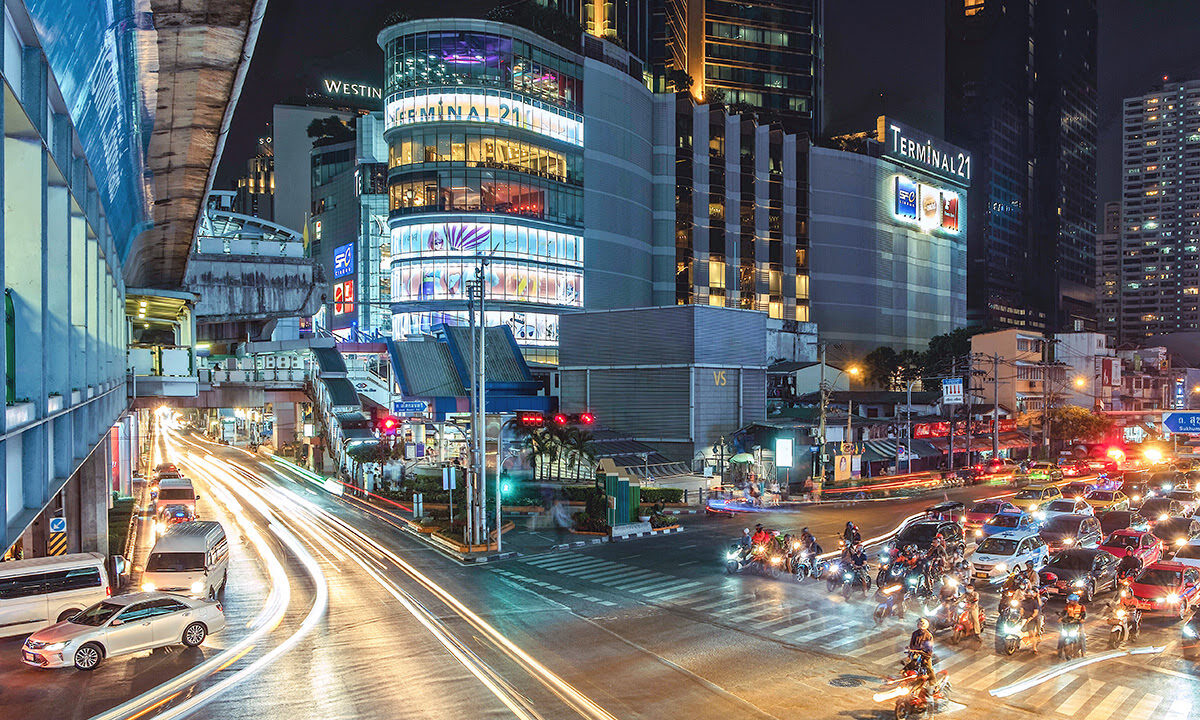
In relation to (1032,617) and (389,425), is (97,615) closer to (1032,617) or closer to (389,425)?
(1032,617)

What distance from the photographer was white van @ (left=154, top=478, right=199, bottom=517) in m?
38.8

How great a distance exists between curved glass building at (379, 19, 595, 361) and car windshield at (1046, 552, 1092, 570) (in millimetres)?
57838

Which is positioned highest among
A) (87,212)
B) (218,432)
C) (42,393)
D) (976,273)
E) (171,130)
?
(976,273)

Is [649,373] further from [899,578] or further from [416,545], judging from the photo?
[899,578]

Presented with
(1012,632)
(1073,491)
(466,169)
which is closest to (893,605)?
(1012,632)

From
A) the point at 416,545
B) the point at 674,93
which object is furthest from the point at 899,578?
the point at 674,93

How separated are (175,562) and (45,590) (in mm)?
3631

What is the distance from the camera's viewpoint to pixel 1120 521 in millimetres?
33281

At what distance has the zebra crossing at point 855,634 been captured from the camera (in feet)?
51.0

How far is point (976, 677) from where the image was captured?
17.0 meters

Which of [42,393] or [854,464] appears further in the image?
[854,464]

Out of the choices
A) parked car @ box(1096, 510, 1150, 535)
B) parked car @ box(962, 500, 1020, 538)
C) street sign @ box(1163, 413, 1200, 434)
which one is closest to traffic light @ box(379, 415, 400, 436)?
parked car @ box(962, 500, 1020, 538)

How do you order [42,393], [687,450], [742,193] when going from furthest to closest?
[742,193] → [687,450] → [42,393]

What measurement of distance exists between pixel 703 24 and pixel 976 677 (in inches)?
5152
